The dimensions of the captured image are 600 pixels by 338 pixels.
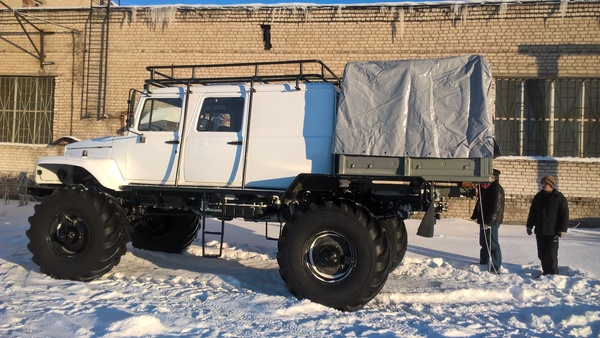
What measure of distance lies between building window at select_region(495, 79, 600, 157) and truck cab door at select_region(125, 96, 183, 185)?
9466 millimetres

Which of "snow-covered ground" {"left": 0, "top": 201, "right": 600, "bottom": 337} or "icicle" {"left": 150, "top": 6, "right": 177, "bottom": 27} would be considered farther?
"icicle" {"left": 150, "top": 6, "right": 177, "bottom": 27}

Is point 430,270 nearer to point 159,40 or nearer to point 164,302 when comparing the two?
point 164,302

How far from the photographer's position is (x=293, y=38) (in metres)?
13.9

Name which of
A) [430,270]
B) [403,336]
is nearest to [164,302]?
[403,336]

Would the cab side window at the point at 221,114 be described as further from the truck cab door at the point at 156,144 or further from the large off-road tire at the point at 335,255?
the large off-road tire at the point at 335,255

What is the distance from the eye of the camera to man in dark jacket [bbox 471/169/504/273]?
764 centimetres

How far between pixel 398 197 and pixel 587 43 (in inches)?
384

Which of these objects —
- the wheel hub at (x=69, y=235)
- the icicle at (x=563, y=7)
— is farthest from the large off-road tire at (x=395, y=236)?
the icicle at (x=563, y=7)

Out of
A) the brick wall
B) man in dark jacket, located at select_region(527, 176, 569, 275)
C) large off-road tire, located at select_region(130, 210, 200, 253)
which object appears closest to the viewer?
man in dark jacket, located at select_region(527, 176, 569, 275)

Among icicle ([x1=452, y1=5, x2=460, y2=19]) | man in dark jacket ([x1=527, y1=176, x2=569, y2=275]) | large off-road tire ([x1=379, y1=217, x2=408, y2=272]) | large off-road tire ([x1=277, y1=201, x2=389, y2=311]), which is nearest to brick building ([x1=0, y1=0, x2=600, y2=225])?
icicle ([x1=452, y1=5, x2=460, y2=19])

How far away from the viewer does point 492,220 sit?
7.71 metres

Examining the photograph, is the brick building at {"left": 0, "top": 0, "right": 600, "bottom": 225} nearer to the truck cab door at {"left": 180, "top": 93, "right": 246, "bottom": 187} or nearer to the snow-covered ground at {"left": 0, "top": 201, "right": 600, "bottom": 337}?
the snow-covered ground at {"left": 0, "top": 201, "right": 600, "bottom": 337}

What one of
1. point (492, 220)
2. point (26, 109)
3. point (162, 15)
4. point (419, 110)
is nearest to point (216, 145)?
point (419, 110)

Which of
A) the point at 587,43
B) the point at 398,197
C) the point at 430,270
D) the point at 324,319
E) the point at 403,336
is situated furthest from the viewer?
the point at 587,43
